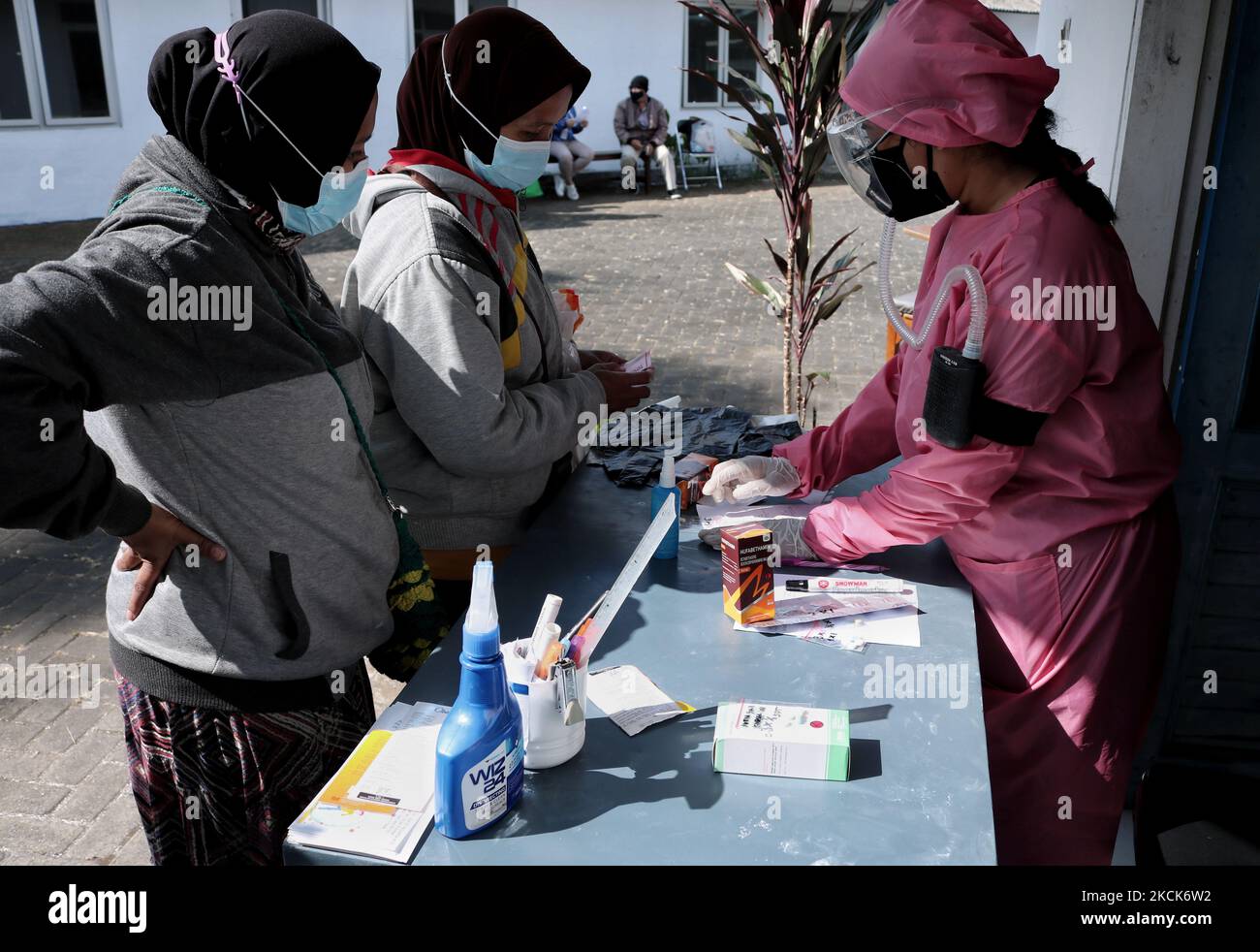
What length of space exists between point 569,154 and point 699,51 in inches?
145

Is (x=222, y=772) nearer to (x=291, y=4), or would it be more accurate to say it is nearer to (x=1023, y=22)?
(x=291, y=4)

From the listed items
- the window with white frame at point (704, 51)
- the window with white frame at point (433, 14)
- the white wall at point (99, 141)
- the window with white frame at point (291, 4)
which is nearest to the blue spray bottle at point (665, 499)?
the white wall at point (99, 141)

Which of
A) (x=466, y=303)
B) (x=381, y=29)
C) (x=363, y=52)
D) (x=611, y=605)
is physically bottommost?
(x=611, y=605)

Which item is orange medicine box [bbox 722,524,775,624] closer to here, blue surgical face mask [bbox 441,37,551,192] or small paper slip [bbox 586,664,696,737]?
small paper slip [bbox 586,664,696,737]

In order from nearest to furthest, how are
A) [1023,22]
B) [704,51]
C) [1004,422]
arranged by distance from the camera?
[1004,422] → [704,51] → [1023,22]

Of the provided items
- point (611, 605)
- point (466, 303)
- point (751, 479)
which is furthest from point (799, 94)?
point (611, 605)

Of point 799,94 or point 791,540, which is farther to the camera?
point 799,94

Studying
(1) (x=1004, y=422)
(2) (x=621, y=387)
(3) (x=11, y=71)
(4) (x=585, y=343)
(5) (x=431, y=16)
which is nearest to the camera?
(1) (x=1004, y=422)

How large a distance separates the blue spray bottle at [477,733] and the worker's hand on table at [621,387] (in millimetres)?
1298

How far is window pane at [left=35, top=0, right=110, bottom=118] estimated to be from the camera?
1316cm

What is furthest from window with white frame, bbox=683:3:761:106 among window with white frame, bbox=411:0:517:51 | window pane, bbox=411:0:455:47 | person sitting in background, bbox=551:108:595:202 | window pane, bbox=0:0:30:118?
window pane, bbox=0:0:30:118

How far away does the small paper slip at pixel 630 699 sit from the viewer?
185 cm

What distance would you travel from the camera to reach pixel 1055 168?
2133 millimetres
